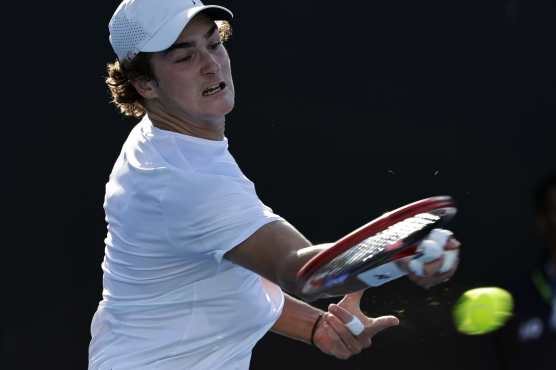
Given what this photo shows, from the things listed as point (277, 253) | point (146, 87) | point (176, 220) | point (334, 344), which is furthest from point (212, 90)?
point (334, 344)

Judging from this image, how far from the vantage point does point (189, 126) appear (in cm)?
241

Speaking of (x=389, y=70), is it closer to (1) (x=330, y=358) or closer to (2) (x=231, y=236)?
(1) (x=330, y=358)

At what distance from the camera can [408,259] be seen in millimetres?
1843

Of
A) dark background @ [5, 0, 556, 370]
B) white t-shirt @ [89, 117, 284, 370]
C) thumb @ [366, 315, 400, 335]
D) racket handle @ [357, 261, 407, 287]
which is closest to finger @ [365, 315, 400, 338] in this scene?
thumb @ [366, 315, 400, 335]

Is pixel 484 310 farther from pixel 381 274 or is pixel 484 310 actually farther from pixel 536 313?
pixel 381 274

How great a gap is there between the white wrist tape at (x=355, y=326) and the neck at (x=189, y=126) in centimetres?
54

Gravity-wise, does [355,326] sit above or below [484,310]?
above

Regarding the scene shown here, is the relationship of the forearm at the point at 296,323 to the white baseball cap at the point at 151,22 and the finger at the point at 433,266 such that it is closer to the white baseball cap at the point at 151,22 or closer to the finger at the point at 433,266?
the white baseball cap at the point at 151,22

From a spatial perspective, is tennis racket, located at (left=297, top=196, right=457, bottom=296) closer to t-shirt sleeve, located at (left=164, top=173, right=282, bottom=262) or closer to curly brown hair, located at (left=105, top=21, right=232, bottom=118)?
t-shirt sleeve, located at (left=164, top=173, right=282, bottom=262)

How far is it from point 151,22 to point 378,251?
803 mm

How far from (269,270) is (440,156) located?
160cm

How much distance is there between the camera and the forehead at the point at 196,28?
7.90ft

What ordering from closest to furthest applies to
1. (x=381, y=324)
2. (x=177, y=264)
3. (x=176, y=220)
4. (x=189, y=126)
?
1. (x=176, y=220)
2. (x=177, y=264)
3. (x=189, y=126)
4. (x=381, y=324)

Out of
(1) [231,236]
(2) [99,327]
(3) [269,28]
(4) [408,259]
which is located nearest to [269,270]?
(1) [231,236]
